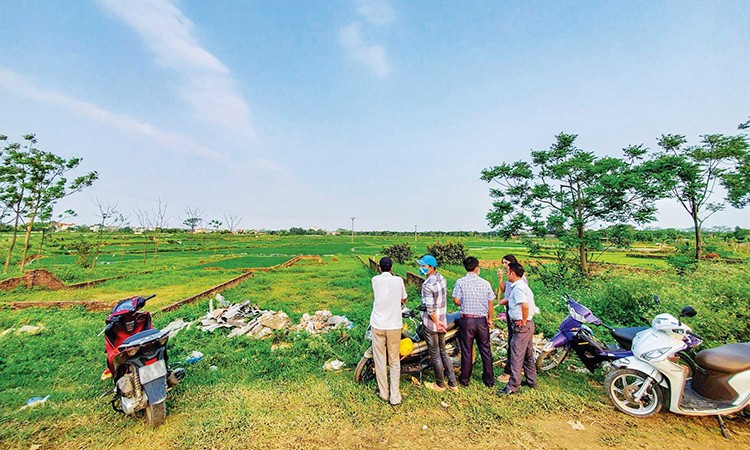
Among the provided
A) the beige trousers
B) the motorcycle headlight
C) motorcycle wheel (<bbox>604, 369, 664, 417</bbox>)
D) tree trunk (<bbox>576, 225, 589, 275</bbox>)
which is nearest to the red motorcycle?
the beige trousers

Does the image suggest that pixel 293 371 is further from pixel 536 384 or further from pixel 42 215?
pixel 42 215

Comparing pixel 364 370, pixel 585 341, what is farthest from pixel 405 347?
pixel 585 341

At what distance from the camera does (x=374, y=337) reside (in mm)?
3670

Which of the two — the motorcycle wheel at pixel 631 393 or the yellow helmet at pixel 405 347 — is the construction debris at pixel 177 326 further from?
the motorcycle wheel at pixel 631 393

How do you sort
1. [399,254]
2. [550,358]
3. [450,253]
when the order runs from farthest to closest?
1. [399,254]
2. [450,253]
3. [550,358]

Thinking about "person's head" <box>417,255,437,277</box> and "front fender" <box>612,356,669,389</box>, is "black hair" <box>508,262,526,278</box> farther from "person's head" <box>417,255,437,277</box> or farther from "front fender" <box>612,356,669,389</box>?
"front fender" <box>612,356,669,389</box>

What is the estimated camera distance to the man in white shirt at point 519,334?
3.78 metres

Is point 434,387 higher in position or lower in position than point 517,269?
lower

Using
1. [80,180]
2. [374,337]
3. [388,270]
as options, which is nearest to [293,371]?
[374,337]

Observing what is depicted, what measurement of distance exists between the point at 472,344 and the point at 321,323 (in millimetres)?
3690

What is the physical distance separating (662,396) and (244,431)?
14.7 feet

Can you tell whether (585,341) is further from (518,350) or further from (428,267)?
(428,267)

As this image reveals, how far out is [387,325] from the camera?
3.58m

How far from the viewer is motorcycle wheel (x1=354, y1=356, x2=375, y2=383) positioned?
409cm
